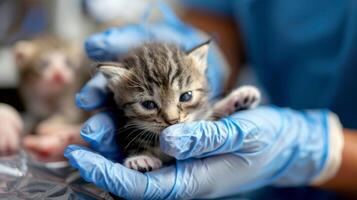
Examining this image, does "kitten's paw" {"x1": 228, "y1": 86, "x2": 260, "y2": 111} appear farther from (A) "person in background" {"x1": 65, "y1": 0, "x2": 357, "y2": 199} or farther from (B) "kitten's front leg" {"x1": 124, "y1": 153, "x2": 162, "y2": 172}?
(B) "kitten's front leg" {"x1": 124, "y1": 153, "x2": 162, "y2": 172}

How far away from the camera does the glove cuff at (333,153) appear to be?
1.27 metres

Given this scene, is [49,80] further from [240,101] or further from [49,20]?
[240,101]

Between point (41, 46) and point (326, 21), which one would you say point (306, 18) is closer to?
point (326, 21)

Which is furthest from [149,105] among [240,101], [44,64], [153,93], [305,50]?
[44,64]

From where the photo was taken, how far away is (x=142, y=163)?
106cm

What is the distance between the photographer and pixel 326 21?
1710mm

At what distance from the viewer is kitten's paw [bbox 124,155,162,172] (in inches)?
41.6

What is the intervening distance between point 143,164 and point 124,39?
46 centimetres

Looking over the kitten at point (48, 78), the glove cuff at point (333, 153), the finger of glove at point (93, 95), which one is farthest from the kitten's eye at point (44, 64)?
the glove cuff at point (333, 153)

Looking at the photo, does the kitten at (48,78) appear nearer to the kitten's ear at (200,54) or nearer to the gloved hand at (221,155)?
the gloved hand at (221,155)

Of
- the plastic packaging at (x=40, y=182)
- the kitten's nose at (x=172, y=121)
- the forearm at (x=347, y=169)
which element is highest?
the kitten's nose at (x=172, y=121)

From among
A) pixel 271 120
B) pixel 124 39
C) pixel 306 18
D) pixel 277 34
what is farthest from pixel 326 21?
pixel 124 39

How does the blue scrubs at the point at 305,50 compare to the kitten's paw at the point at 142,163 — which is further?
the blue scrubs at the point at 305,50

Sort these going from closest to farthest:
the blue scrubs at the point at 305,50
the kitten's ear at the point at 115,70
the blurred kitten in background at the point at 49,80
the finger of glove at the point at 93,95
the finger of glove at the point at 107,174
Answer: the finger of glove at the point at 107,174 → the kitten's ear at the point at 115,70 → the finger of glove at the point at 93,95 → the blue scrubs at the point at 305,50 → the blurred kitten in background at the point at 49,80
